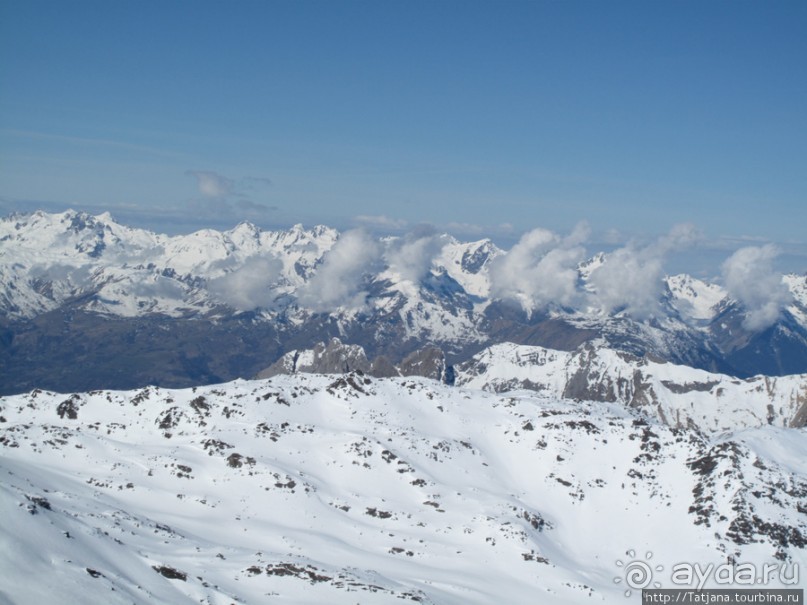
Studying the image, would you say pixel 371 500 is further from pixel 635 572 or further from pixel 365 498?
pixel 635 572

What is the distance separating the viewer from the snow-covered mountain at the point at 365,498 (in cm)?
5519

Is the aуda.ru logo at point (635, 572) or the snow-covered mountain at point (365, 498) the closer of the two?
the snow-covered mountain at point (365, 498)

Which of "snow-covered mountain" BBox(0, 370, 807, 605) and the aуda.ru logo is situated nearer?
"snow-covered mountain" BBox(0, 370, 807, 605)

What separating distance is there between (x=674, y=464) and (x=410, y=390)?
59.2m

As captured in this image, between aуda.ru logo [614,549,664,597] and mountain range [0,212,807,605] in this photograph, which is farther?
aуda.ru logo [614,549,664,597]

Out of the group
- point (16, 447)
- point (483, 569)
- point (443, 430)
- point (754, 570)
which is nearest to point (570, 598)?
point (483, 569)

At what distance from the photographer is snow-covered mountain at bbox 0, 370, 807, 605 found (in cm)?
5519

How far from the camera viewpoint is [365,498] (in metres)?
98.2

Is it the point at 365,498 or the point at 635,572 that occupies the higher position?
the point at 365,498

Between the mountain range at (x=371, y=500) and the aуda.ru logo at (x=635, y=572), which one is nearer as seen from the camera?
the mountain range at (x=371, y=500)

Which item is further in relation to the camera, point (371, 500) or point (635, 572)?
point (371, 500)

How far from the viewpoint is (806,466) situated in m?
112

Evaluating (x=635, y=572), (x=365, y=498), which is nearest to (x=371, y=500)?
(x=365, y=498)

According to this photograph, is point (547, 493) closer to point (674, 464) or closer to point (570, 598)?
point (674, 464)
